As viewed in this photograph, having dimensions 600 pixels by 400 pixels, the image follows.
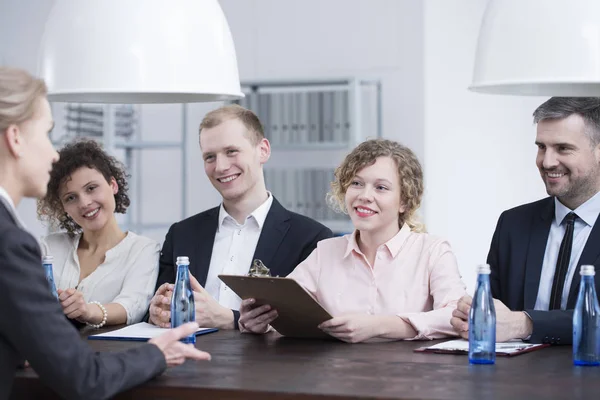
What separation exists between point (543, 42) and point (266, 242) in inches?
64.4

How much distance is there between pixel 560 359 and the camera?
2.25 meters

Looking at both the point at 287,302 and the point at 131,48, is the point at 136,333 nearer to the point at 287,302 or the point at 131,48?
the point at 287,302

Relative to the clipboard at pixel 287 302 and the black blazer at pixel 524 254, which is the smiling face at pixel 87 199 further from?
the black blazer at pixel 524 254

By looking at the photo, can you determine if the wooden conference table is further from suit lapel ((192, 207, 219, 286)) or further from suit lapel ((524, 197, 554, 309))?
suit lapel ((192, 207, 219, 286))

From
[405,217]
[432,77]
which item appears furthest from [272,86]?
[405,217]

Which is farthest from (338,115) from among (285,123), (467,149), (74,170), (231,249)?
(74,170)

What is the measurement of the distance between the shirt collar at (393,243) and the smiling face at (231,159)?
60 cm

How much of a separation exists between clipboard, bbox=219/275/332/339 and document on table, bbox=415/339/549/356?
1.05 ft

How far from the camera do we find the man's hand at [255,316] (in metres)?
2.70

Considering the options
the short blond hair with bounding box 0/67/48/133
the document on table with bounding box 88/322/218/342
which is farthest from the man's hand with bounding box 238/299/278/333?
the short blond hair with bounding box 0/67/48/133

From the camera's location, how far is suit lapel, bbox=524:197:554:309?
9.32ft

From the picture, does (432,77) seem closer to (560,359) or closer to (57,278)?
(57,278)

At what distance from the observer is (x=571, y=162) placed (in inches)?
112

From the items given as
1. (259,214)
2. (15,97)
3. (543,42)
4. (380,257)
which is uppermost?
(543,42)
